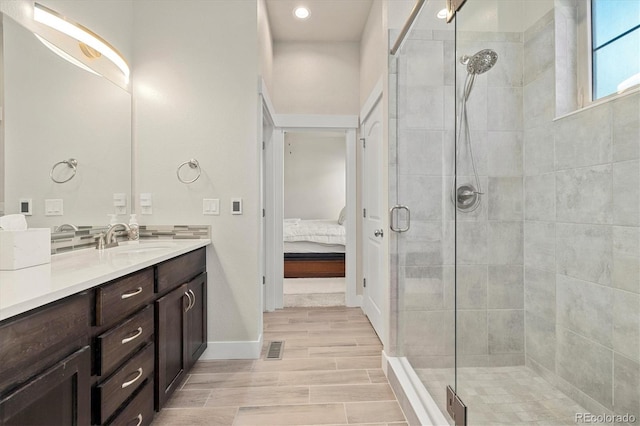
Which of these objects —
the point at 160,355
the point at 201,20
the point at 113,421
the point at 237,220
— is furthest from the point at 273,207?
the point at 113,421

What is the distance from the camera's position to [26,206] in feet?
5.15

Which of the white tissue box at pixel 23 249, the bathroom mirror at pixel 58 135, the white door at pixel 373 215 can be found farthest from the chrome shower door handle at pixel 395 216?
→ the bathroom mirror at pixel 58 135

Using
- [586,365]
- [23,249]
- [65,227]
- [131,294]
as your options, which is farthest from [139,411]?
[586,365]

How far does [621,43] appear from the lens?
1.48 metres

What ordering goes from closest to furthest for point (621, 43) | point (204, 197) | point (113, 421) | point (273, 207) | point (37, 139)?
point (113, 421), point (621, 43), point (37, 139), point (204, 197), point (273, 207)

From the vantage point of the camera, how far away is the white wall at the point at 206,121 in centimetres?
241

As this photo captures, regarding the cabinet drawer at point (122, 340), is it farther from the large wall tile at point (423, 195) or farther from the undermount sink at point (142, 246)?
the large wall tile at point (423, 195)

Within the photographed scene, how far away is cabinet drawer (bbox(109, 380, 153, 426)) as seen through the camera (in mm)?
1297

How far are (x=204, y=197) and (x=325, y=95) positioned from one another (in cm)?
192

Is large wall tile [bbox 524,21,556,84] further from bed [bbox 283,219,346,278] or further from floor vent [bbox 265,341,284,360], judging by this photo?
bed [bbox 283,219,346,278]

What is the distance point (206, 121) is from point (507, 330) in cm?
237

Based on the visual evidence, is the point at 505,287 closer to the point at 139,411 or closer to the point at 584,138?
the point at 584,138

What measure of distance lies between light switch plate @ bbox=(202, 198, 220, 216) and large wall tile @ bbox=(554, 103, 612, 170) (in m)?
2.13

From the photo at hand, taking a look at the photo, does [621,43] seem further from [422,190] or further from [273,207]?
[273,207]
